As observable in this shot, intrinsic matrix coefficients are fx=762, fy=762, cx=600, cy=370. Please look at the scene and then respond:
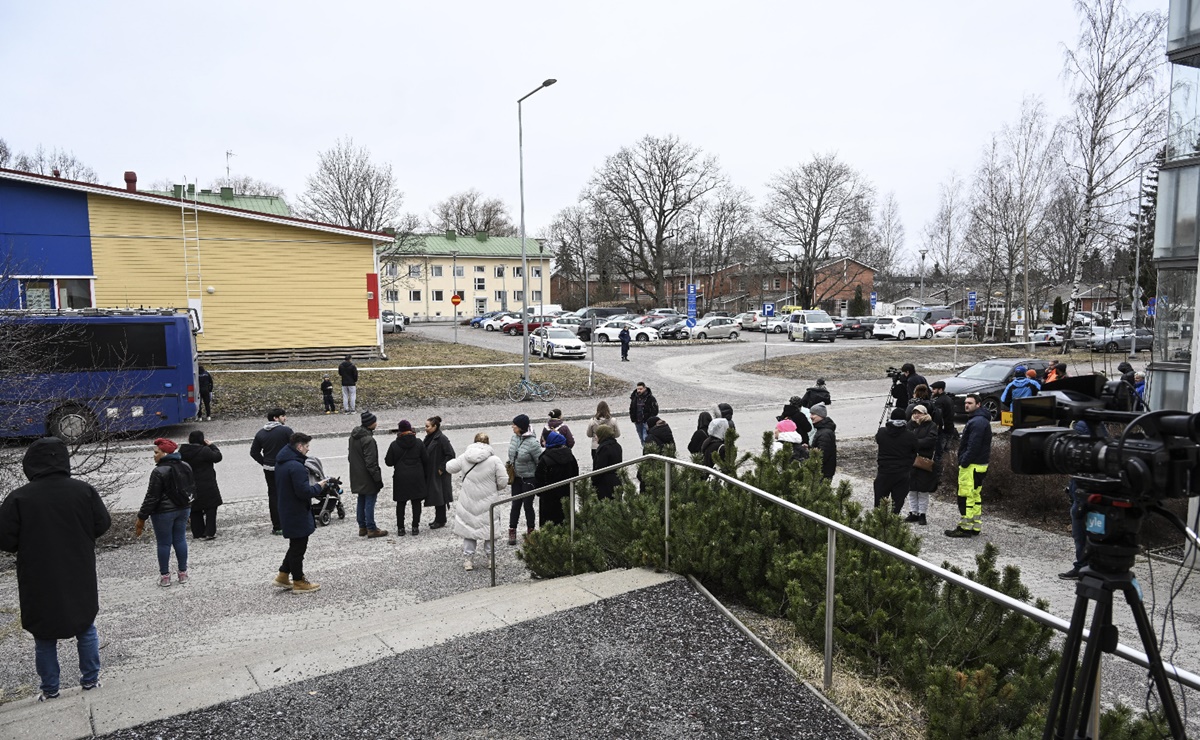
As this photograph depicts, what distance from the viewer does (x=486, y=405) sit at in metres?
22.3

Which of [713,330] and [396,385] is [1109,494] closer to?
[396,385]

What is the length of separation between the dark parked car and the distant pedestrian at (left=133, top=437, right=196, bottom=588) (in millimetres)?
17355

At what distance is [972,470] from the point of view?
9.62m

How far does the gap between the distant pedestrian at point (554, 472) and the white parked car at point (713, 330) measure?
38.9 m

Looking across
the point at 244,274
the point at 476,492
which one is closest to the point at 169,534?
the point at 476,492

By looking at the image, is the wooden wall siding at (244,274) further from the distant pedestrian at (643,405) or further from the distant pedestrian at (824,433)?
the distant pedestrian at (824,433)

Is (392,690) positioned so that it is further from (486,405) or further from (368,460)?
(486,405)

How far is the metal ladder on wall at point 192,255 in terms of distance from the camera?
2688cm

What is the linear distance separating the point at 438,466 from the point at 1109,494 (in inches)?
354

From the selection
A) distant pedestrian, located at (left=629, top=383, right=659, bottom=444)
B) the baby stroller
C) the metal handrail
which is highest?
the metal handrail

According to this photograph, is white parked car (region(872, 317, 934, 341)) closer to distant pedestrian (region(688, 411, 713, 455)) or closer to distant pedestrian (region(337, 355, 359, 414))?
distant pedestrian (region(337, 355, 359, 414))

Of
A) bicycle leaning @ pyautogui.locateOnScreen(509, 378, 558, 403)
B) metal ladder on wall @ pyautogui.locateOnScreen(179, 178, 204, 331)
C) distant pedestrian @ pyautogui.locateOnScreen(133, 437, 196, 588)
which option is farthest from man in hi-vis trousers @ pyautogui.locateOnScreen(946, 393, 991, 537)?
metal ladder on wall @ pyautogui.locateOnScreen(179, 178, 204, 331)

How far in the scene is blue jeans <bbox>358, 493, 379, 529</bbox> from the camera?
10.2 meters

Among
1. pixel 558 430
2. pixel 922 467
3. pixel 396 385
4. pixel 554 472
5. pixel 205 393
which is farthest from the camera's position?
pixel 396 385
